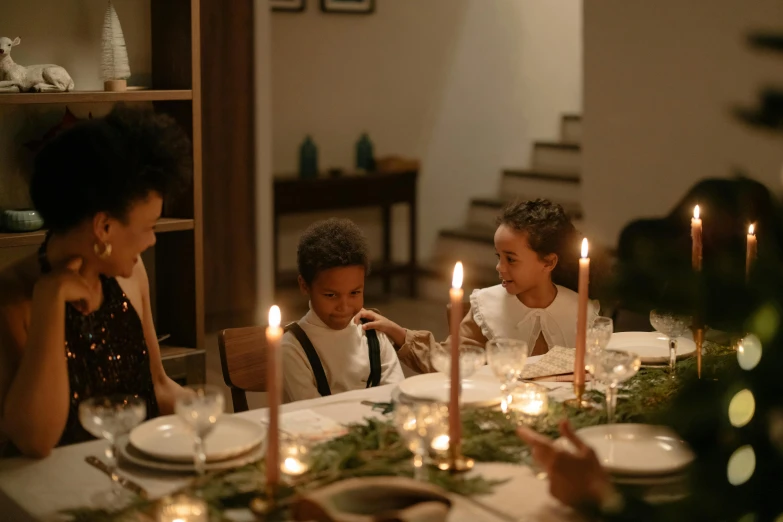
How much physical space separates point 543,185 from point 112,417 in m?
5.93

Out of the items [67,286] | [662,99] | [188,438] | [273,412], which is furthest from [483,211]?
[273,412]

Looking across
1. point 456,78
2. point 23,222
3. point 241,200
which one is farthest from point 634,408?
point 456,78

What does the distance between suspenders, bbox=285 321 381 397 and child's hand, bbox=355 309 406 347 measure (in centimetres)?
3

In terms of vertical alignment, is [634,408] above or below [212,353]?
above

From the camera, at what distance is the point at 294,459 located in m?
1.62

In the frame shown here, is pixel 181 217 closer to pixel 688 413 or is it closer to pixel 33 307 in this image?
pixel 33 307

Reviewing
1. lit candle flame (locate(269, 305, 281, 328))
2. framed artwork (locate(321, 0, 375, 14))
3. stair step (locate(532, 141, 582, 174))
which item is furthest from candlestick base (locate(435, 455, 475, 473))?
stair step (locate(532, 141, 582, 174))

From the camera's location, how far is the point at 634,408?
1.95 meters

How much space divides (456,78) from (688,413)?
259 inches

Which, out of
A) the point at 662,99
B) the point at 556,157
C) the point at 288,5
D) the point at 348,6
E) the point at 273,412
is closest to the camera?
the point at 273,412

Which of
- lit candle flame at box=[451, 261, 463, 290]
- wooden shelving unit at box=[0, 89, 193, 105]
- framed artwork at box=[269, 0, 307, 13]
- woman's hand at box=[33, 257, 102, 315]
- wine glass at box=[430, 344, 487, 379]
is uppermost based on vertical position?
framed artwork at box=[269, 0, 307, 13]

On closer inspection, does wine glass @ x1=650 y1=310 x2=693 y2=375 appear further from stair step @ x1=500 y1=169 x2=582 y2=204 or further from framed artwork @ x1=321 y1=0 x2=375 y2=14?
framed artwork @ x1=321 y1=0 x2=375 y2=14

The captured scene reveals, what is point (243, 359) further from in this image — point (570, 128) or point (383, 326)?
point (570, 128)

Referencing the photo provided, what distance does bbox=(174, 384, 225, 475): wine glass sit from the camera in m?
1.57
